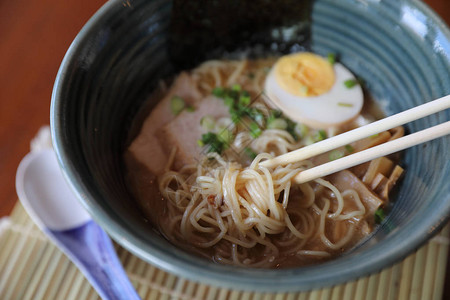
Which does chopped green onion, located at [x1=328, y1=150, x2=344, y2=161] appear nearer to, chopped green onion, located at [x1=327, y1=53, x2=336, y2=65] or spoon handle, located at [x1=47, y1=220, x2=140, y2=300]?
chopped green onion, located at [x1=327, y1=53, x2=336, y2=65]

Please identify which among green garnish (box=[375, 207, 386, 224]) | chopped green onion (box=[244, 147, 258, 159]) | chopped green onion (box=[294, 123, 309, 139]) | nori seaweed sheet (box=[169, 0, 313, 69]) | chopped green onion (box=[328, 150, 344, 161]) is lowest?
green garnish (box=[375, 207, 386, 224])

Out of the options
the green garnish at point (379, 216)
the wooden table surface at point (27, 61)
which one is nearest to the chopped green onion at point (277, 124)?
the green garnish at point (379, 216)

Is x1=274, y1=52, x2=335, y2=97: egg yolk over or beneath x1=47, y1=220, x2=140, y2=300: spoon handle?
over

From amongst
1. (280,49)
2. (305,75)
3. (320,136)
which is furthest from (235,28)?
(320,136)

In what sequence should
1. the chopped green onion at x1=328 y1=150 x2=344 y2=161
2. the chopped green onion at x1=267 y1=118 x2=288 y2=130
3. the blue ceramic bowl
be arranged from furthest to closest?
the chopped green onion at x1=267 y1=118 x2=288 y2=130, the chopped green onion at x1=328 y1=150 x2=344 y2=161, the blue ceramic bowl

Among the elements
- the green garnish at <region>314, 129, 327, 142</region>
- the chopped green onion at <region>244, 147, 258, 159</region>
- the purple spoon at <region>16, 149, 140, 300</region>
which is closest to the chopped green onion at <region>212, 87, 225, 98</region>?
the chopped green onion at <region>244, 147, 258, 159</region>

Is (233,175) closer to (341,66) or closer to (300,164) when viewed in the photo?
(300,164)
